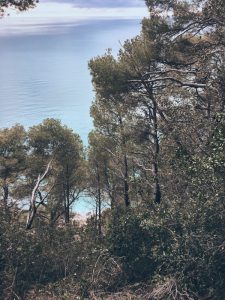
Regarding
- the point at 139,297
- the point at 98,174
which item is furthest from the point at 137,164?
the point at 139,297

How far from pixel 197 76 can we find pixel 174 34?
1.93 meters

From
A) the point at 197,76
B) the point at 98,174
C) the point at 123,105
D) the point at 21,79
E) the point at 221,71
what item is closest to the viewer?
the point at 221,71

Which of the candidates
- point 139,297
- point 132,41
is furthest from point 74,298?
point 132,41

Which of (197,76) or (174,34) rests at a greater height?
(174,34)

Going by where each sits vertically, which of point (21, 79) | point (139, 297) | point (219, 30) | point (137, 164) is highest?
point (21, 79)

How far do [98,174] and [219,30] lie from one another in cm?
1042

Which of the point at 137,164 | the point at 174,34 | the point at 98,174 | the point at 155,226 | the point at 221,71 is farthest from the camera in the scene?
the point at 98,174

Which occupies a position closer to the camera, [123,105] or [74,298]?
[74,298]

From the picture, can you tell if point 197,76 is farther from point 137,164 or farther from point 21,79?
point 21,79

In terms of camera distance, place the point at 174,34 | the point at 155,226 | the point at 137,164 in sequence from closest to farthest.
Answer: the point at 155,226 → the point at 174,34 → the point at 137,164

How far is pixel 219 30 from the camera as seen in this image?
12969 mm

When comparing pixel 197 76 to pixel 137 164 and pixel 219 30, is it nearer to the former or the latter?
pixel 219 30

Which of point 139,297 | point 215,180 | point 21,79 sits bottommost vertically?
point 139,297

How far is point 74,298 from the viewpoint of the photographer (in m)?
11.0
